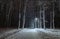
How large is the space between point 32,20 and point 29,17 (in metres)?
0.63

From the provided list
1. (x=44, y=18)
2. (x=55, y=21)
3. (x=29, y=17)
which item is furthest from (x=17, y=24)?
(x=55, y=21)

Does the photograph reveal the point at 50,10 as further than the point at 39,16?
No

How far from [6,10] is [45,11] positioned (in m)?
4.88

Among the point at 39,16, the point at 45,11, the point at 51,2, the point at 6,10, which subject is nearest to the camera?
the point at 6,10

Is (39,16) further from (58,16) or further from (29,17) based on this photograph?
(58,16)

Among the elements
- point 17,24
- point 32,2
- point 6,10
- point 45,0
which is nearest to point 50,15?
point 45,0

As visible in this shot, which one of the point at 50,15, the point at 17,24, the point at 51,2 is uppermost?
the point at 51,2

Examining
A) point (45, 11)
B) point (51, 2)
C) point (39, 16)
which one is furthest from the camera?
point (39, 16)

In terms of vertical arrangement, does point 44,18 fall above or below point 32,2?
below

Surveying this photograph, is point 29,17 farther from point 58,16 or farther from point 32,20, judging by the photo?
point 58,16

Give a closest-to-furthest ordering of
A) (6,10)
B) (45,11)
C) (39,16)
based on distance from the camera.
Result: (6,10), (45,11), (39,16)

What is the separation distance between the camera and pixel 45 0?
11.1 metres

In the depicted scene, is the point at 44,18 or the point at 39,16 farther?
the point at 39,16

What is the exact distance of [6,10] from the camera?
7730 mm
